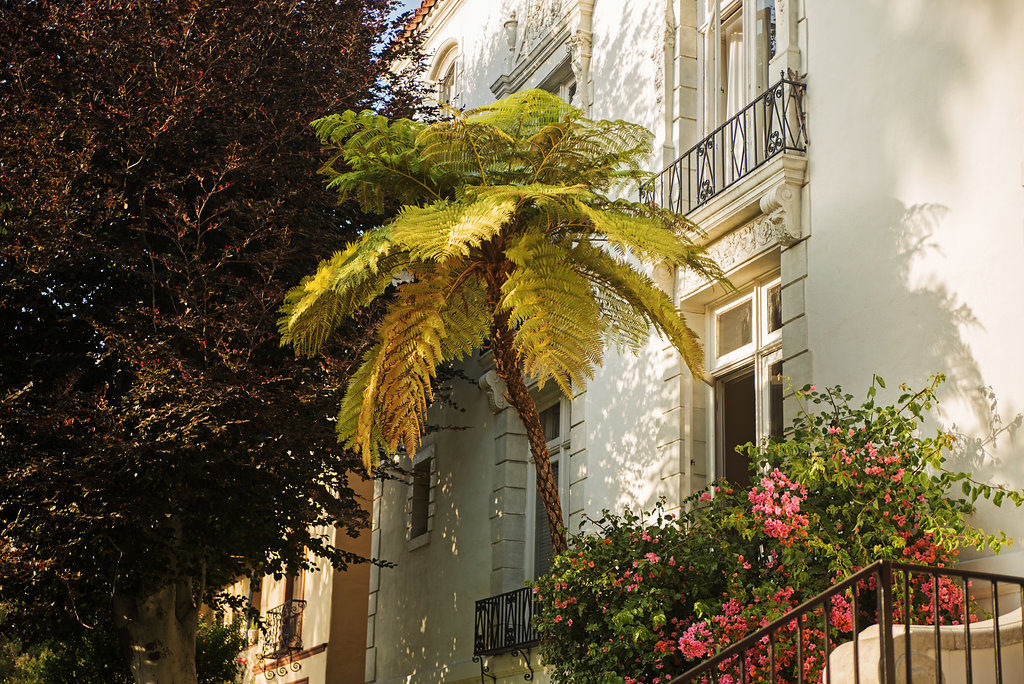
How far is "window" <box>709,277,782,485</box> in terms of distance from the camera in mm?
10797

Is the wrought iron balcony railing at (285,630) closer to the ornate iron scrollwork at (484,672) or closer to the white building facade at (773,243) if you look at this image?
the white building facade at (773,243)

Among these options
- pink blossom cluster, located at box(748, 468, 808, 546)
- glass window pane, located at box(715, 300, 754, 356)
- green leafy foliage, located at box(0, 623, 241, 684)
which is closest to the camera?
pink blossom cluster, located at box(748, 468, 808, 546)

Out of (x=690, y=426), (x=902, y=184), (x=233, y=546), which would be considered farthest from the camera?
(x=233, y=546)

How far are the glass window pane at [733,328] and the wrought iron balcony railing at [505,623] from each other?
4.07 metres

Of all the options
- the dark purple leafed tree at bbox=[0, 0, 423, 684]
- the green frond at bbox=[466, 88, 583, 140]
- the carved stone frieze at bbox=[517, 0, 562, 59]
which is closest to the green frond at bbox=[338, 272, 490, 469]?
the green frond at bbox=[466, 88, 583, 140]

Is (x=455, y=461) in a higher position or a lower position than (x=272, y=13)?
lower

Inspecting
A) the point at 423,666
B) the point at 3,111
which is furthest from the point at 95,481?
the point at 423,666

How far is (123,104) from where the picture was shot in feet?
40.3

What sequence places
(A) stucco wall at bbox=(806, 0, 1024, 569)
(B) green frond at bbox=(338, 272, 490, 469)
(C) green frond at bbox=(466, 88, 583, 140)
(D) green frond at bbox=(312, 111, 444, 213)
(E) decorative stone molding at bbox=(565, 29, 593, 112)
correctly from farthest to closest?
1. (E) decorative stone molding at bbox=(565, 29, 593, 112)
2. (D) green frond at bbox=(312, 111, 444, 213)
3. (C) green frond at bbox=(466, 88, 583, 140)
4. (B) green frond at bbox=(338, 272, 490, 469)
5. (A) stucco wall at bbox=(806, 0, 1024, 569)

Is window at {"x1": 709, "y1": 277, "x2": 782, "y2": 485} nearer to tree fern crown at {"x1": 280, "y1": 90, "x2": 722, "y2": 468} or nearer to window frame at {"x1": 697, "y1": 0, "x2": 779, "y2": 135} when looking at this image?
tree fern crown at {"x1": 280, "y1": 90, "x2": 722, "y2": 468}

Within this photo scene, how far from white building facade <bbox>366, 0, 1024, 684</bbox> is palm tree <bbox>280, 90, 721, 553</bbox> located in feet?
3.96

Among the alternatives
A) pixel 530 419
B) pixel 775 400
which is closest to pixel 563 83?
pixel 775 400

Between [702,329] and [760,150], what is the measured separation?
6.61 feet

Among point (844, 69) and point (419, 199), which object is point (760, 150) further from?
point (419, 199)
